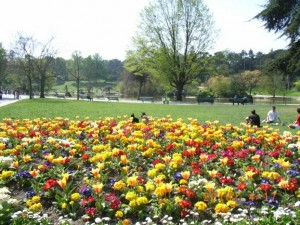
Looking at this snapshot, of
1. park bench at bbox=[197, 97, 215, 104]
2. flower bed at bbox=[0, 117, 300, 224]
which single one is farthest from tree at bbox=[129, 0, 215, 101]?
flower bed at bbox=[0, 117, 300, 224]

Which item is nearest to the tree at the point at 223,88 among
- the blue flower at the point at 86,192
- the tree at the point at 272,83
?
the tree at the point at 272,83

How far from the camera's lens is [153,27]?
143ft

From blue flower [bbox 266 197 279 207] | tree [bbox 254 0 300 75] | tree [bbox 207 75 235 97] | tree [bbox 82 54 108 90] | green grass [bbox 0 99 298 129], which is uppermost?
tree [bbox 82 54 108 90]

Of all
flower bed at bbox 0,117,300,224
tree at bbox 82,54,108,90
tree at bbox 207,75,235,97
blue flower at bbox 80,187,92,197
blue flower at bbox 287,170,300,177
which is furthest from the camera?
tree at bbox 82,54,108,90

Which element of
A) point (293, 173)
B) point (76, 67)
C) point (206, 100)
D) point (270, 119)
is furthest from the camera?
point (76, 67)

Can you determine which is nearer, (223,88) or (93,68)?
(223,88)

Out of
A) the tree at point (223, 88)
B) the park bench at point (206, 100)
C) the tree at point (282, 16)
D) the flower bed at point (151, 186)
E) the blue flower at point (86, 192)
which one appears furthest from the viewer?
the tree at point (223, 88)

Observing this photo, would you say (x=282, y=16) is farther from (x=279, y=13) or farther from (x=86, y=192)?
(x=86, y=192)

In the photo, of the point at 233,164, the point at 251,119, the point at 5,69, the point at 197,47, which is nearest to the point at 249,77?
the point at 197,47

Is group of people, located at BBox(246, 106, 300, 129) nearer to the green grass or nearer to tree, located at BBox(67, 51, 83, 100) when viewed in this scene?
the green grass

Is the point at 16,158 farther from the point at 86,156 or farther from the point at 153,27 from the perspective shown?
the point at 153,27

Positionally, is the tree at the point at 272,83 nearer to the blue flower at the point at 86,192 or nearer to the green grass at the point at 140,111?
the green grass at the point at 140,111

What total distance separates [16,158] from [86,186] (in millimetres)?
2040

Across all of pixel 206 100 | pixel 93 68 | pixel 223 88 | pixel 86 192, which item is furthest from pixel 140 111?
pixel 93 68
